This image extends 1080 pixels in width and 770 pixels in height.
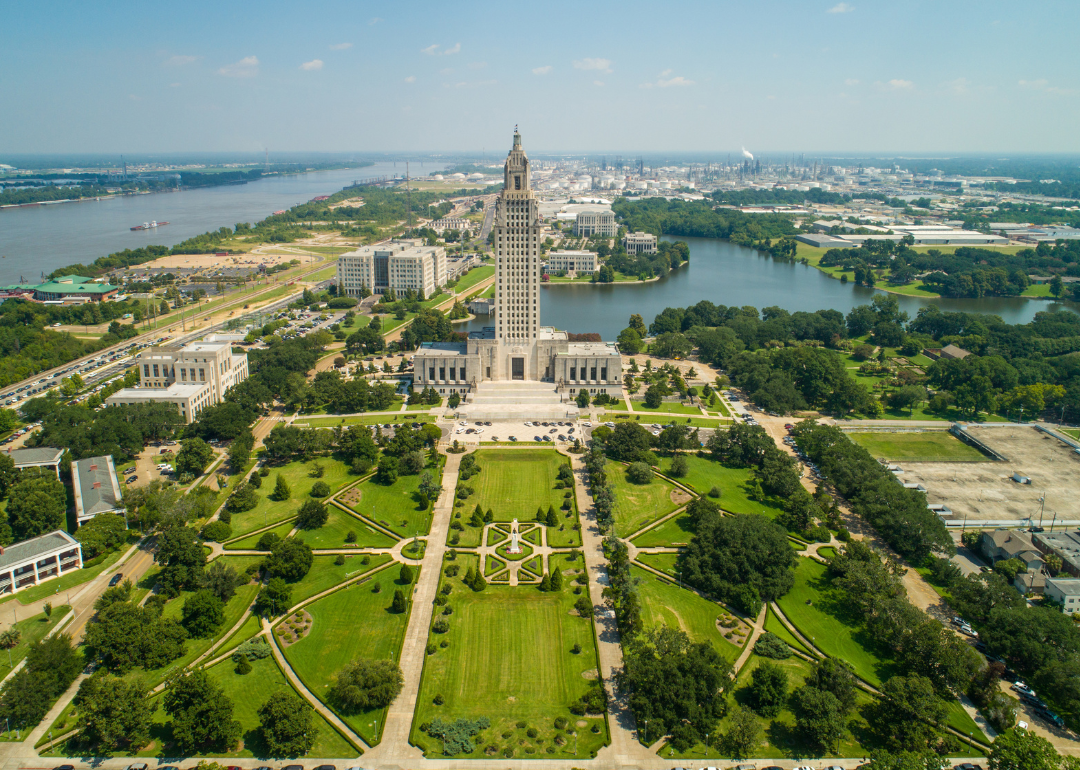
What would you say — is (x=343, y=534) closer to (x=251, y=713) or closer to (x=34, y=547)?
(x=251, y=713)

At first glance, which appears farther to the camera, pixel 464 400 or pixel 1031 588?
pixel 464 400

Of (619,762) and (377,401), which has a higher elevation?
(377,401)

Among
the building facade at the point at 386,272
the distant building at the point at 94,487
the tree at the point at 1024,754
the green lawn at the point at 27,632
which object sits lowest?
the green lawn at the point at 27,632

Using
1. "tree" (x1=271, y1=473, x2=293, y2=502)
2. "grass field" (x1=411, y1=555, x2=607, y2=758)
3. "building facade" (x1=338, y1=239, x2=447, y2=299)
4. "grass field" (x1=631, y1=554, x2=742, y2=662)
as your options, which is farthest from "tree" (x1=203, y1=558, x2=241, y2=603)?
"building facade" (x1=338, y1=239, x2=447, y2=299)

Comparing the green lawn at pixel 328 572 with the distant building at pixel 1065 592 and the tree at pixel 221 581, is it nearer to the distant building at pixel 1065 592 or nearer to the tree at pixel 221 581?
the tree at pixel 221 581

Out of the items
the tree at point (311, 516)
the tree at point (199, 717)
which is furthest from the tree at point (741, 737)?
the tree at point (311, 516)

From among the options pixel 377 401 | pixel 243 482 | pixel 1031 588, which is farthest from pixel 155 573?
pixel 1031 588

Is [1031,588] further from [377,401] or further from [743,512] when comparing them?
[377,401]
